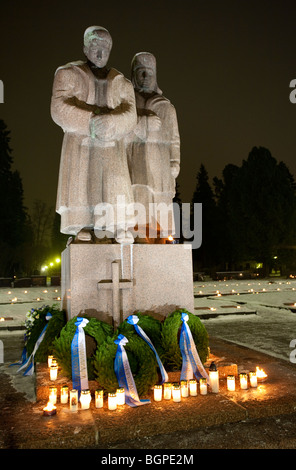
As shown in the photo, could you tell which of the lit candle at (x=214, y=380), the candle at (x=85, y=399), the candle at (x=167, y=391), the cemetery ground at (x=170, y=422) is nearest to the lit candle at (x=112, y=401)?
the cemetery ground at (x=170, y=422)

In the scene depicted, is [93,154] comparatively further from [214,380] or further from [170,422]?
[170,422]

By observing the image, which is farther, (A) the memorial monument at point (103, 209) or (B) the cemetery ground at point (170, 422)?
(A) the memorial monument at point (103, 209)

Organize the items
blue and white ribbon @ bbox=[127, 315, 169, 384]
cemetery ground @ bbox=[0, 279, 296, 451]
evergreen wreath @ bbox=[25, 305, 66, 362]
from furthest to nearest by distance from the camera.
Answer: evergreen wreath @ bbox=[25, 305, 66, 362] → blue and white ribbon @ bbox=[127, 315, 169, 384] → cemetery ground @ bbox=[0, 279, 296, 451]

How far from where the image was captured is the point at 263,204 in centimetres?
3541

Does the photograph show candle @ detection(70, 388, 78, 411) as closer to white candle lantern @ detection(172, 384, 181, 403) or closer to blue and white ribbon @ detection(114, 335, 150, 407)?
blue and white ribbon @ detection(114, 335, 150, 407)

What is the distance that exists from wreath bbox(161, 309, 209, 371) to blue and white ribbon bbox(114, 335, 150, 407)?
0.58 meters

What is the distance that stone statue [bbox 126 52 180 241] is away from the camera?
4809 mm

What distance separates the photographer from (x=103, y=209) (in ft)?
14.3

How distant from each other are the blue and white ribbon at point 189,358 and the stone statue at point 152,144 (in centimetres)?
159

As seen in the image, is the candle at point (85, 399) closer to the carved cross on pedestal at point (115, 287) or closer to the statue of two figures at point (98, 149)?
the carved cross on pedestal at point (115, 287)

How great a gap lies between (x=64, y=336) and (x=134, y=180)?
225 cm

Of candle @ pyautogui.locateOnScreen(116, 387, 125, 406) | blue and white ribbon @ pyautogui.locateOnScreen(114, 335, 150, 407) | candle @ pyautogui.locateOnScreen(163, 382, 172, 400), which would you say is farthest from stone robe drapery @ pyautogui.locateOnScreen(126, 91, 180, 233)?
candle @ pyautogui.locateOnScreen(116, 387, 125, 406)

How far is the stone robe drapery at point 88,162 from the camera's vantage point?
14.0 ft
